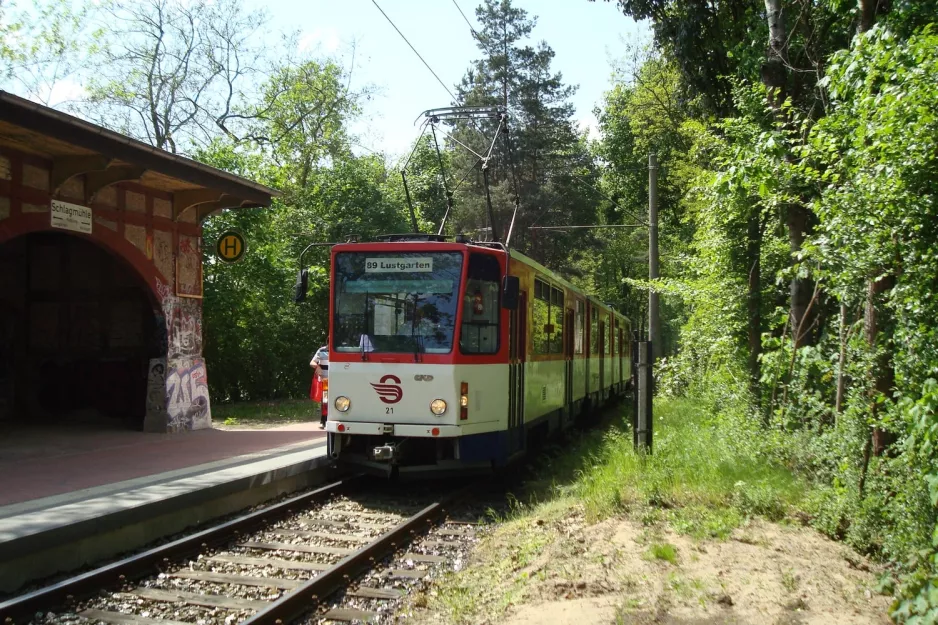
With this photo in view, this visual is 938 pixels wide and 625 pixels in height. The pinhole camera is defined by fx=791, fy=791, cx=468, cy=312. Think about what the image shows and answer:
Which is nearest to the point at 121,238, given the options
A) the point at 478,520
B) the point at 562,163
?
the point at 478,520

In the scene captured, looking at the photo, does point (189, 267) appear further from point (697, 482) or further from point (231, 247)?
point (697, 482)

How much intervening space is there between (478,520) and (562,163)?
32832 mm

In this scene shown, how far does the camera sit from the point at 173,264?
14.4 metres

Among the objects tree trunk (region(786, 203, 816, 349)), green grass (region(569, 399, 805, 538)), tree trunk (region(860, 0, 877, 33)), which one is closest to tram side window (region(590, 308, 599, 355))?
tree trunk (region(786, 203, 816, 349))

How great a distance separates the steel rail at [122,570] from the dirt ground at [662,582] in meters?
2.43

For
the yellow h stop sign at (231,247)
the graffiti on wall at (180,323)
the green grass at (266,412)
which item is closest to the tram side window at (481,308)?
the yellow h stop sign at (231,247)

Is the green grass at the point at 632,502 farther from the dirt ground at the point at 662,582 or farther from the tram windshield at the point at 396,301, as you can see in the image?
the tram windshield at the point at 396,301

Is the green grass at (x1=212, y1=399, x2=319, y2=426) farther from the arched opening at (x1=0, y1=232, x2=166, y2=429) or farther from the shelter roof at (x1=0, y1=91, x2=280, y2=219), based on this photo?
the shelter roof at (x1=0, y1=91, x2=280, y2=219)

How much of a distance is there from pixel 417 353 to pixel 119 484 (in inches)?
147

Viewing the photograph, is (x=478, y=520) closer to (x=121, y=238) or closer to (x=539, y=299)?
(x=539, y=299)

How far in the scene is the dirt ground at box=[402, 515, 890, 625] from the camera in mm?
4992

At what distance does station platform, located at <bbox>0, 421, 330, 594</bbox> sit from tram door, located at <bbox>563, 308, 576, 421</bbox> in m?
4.53

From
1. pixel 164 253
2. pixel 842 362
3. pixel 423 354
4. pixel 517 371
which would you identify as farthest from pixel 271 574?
pixel 164 253

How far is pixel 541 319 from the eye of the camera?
12.1 m
